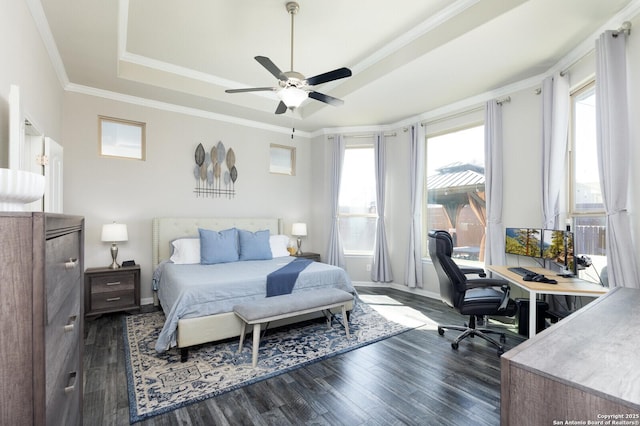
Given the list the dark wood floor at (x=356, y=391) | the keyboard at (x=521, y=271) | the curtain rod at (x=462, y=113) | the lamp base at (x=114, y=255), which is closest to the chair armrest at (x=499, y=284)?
the keyboard at (x=521, y=271)

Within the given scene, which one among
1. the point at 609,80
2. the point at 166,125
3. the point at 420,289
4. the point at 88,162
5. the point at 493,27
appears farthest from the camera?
the point at 420,289

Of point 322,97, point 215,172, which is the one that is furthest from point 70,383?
point 215,172

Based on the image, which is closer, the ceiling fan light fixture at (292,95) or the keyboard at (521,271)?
the ceiling fan light fixture at (292,95)

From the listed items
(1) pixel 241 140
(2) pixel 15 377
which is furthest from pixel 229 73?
(2) pixel 15 377

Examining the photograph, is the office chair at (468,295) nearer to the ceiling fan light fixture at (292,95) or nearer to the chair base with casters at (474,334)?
the chair base with casters at (474,334)

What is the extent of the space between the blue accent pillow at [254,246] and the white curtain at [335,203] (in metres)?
1.45

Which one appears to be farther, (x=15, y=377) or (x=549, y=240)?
(x=549, y=240)

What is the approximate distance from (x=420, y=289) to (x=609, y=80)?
11.4ft

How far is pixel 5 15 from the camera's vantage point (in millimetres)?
1903

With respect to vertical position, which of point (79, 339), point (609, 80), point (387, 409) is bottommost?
point (387, 409)

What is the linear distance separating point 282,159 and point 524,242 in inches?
160

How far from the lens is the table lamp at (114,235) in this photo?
3729mm

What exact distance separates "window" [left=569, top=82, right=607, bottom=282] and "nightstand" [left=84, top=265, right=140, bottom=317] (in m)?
5.08

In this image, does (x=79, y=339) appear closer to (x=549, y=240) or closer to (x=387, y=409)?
(x=387, y=409)
